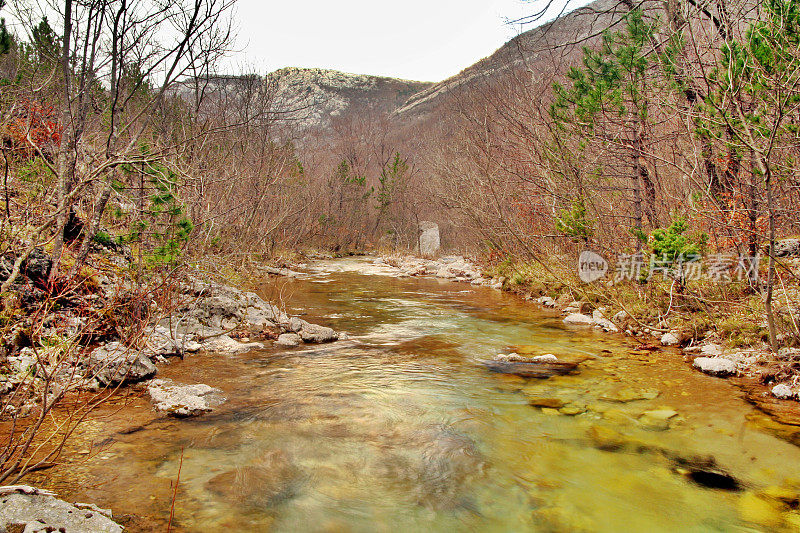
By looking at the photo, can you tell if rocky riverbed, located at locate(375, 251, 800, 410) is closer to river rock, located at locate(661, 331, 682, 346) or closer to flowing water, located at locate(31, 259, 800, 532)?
river rock, located at locate(661, 331, 682, 346)

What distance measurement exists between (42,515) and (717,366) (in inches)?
252

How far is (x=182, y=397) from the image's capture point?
15.9ft

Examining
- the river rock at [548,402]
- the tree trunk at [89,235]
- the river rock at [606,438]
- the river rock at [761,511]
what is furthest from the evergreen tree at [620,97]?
Result: the tree trunk at [89,235]

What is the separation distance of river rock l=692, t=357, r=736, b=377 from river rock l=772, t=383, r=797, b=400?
2.22 feet

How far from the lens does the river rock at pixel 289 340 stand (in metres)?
7.37

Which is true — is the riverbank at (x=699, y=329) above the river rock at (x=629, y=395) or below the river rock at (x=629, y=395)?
above

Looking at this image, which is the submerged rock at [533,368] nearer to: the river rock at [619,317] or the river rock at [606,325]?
the river rock at [606,325]

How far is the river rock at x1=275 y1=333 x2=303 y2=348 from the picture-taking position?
737 centimetres

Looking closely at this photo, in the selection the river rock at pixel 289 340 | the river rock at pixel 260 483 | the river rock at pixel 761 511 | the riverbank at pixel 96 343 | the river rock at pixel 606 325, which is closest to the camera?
the riverbank at pixel 96 343

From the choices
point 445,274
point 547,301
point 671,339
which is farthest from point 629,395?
point 445,274

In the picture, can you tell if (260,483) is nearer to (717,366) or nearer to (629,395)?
(629,395)

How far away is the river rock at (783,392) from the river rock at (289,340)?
5.89 m

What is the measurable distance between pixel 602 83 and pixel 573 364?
4318 mm
